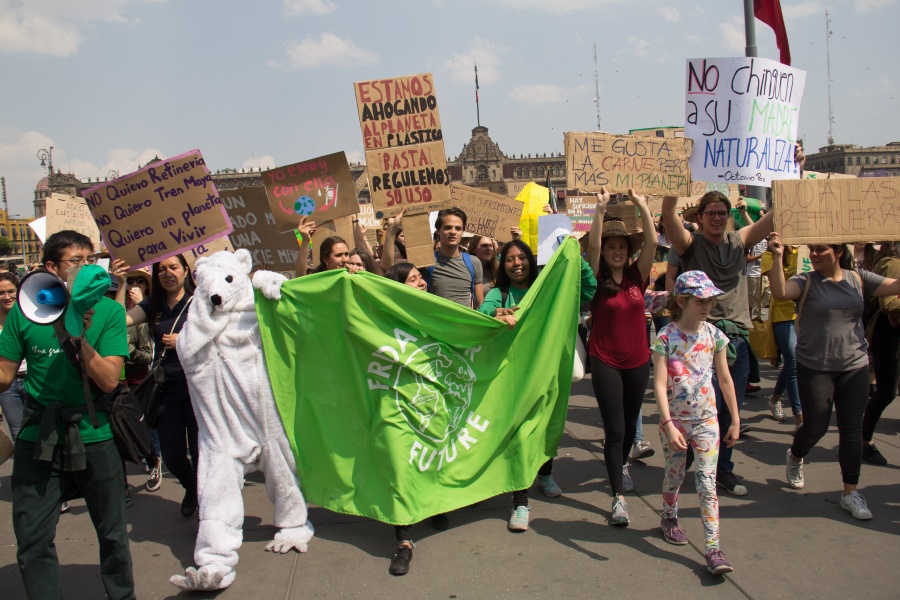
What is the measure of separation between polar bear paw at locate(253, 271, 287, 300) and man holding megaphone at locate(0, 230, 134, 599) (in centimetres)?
89

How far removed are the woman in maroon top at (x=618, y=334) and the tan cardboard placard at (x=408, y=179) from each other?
204 centimetres

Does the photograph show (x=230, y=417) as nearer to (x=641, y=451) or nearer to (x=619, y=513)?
(x=619, y=513)

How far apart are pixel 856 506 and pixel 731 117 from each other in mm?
2809

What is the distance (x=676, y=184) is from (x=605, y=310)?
1.20 metres

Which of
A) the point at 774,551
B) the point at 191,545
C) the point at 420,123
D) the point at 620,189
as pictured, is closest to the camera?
the point at 774,551

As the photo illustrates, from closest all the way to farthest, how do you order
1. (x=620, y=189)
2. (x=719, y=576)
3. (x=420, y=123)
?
(x=719, y=576) → (x=620, y=189) → (x=420, y=123)

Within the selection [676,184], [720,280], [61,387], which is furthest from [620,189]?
[61,387]

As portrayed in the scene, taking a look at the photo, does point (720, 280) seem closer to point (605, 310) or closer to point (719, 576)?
point (605, 310)

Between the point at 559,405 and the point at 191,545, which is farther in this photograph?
the point at 559,405

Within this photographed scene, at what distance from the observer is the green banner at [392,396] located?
151 inches

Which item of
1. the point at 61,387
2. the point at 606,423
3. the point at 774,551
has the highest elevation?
the point at 61,387

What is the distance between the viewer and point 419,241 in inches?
228

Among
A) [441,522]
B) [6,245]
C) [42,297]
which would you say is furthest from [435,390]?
[6,245]

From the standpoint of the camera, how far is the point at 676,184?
479cm
